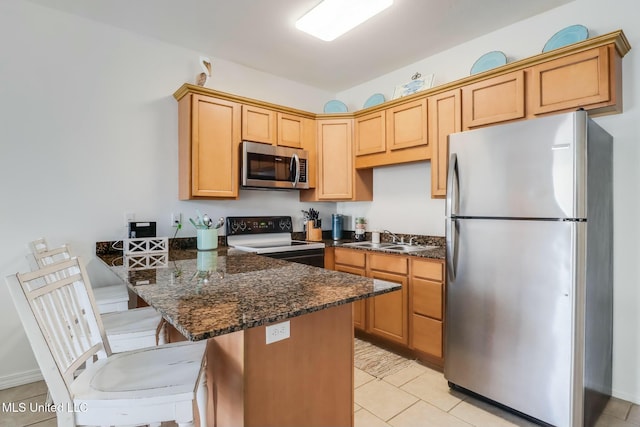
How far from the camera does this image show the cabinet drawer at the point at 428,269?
2.51 m

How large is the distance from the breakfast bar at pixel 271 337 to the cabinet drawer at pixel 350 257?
4.96 ft

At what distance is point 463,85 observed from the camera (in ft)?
8.60

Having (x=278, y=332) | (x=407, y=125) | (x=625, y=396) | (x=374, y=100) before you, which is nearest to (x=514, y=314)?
(x=625, y=396)

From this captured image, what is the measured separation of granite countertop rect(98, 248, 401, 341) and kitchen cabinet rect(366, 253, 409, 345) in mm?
1204

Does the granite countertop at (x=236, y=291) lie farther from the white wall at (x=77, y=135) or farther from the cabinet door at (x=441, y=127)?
the cabinet door at (x=441, y=127)

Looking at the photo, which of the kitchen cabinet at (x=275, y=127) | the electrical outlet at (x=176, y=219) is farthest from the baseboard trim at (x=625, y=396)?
the electrical outlet at (x=176, y=219)

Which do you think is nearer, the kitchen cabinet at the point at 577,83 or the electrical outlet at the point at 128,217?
the kitchen cabinet at the point at 577,83

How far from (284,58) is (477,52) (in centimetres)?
175

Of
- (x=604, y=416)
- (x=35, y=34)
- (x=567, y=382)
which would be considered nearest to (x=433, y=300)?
(x=567, y=382)

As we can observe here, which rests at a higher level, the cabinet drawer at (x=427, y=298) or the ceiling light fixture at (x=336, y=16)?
the ceiling light fixture at (x=336, y=16)

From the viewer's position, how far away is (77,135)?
2.56m

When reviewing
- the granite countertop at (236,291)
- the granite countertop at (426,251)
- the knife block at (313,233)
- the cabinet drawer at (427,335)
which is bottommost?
the cabinet drawer at (427,335)

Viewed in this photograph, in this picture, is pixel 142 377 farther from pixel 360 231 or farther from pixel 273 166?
pixel 360 231

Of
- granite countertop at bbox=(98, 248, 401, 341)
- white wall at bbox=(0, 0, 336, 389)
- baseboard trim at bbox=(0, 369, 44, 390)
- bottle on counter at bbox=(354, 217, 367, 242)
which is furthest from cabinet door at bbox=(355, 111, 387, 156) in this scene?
baseboard trim at bbox=(0, 369, 44, 390)
